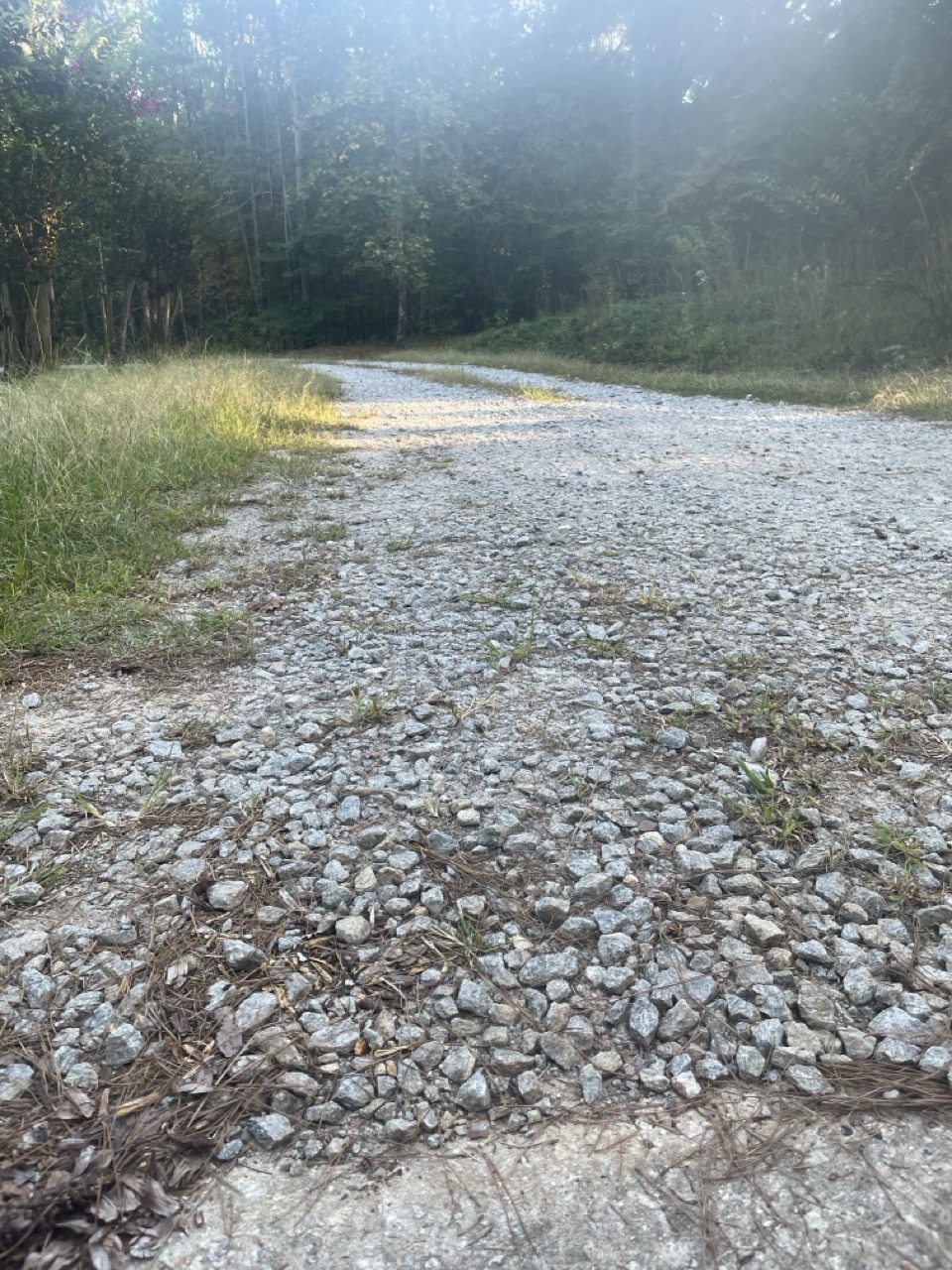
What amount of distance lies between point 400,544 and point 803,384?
8.53 metres

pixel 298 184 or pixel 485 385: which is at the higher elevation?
pixel 298 184

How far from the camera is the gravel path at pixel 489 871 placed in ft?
4.48

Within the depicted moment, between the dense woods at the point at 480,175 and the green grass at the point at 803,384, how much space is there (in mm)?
1090

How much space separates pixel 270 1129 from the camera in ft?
4.27

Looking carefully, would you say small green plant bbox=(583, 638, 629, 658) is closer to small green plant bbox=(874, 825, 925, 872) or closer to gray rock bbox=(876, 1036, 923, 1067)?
small green plant bbox=(874, 825, 925, 872)

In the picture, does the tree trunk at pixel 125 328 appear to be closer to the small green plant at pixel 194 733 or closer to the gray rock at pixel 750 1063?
the small green plant at pixel 194 733

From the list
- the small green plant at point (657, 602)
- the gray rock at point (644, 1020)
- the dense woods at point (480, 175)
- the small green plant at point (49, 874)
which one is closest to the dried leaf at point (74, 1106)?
the small green plant at point (49, 874)

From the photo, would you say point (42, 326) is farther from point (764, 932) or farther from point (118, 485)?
point (764, 932)

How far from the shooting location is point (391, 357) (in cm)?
2384

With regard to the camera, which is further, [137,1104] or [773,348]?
[773,348]

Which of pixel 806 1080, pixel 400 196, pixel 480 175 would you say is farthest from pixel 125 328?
pixel 480 175

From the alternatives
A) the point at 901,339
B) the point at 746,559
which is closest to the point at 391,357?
the point at 901,339

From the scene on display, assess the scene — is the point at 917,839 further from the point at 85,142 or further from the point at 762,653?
the point at 85,142

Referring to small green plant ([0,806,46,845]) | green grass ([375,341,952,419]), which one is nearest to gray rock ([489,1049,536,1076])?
small green plant ([0,806,46,845])
